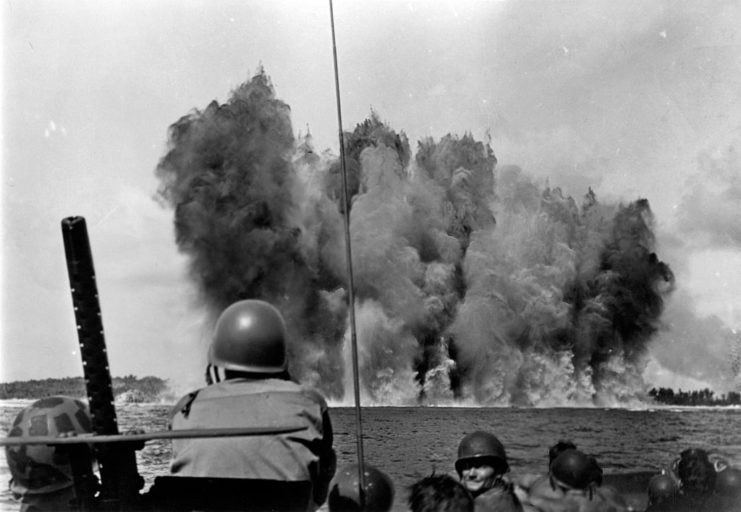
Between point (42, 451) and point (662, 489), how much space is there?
508cm

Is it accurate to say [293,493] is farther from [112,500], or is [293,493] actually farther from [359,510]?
[359,510]

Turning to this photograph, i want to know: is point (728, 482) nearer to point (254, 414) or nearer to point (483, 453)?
point (483, 453)

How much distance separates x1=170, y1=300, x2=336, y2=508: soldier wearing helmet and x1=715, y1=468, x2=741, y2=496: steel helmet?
427 centimetres

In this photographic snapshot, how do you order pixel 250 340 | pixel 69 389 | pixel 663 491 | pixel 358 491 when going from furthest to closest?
pixel 69 389
pixel 663 491
pixel 358 491
pixel 250 340

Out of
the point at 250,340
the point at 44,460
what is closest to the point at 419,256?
the point at 44,460

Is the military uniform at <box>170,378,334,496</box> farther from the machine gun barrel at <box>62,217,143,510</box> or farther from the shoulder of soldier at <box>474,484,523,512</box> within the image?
the shoulder of soldier at <box>474,484,523,512</box>

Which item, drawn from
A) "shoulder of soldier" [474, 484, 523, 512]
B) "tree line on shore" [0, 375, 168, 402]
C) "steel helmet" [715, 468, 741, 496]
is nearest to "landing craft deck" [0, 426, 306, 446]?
"shoulder of soldier" [474, 484, 523, 512]

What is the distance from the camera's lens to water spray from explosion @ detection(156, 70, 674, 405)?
46.7m

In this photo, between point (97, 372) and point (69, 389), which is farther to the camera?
point (69, 389)

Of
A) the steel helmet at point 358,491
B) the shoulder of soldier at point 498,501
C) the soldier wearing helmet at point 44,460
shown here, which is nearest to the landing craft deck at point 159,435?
the soldier wearing helmet at point 44,460

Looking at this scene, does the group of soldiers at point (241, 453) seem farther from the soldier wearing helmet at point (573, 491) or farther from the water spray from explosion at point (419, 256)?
the water spray from explosion at point (419, 256)

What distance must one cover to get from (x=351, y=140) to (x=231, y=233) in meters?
10.4

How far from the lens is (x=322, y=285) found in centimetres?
4797

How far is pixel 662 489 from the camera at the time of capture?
22.9 feet
